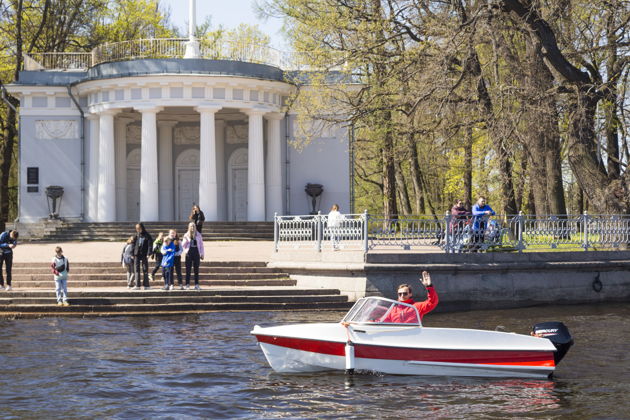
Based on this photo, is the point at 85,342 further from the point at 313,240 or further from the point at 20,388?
the point at 313,240

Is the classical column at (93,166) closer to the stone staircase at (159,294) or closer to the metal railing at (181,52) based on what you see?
the metal railing at (181,52)

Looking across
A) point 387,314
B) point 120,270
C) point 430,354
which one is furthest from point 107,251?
point 430,354

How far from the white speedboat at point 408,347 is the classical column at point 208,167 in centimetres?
2119

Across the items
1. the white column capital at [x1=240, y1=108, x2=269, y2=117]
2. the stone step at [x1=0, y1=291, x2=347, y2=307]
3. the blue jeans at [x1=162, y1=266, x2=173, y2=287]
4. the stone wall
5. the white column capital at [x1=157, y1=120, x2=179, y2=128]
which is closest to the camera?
the stone step at [x1=0, y1=291, x2=347, y2=307]

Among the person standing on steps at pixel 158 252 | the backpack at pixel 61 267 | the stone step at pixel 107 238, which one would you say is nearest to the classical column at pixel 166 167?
the stone step at pixel 107 238

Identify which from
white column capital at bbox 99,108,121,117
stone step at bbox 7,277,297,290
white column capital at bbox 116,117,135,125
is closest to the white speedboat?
stone step at bbox 7,277,297,290

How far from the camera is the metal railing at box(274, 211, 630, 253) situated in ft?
77.3

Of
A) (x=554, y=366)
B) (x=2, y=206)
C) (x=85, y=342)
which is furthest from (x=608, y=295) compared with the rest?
(x=2, y=206)

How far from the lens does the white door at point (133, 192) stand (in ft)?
134

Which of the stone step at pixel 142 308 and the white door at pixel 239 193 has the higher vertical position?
the white door at pixel 239 193

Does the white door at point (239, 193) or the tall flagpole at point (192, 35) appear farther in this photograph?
the white door at point (239, 193)

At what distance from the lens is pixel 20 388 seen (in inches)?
540

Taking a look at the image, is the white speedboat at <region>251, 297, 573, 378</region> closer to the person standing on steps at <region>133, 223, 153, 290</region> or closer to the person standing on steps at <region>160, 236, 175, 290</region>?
the person standing on steps at <region>160, 236, 175, 290</region>

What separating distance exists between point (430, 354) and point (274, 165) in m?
24.7
